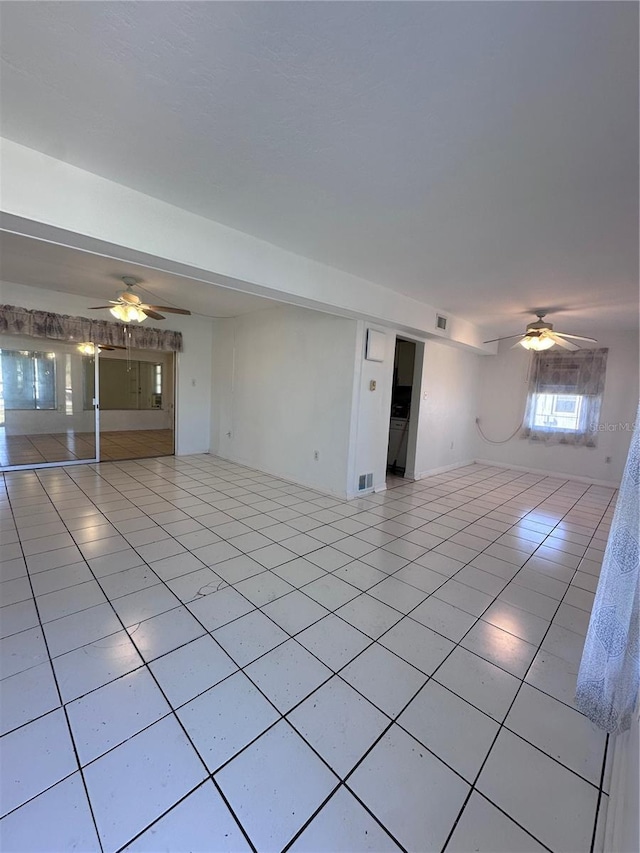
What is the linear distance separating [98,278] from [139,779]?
466 cm

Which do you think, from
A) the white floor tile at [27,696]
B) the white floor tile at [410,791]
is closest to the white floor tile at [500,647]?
the white floor tile at [410,791]

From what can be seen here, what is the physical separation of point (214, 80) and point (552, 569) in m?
3.73

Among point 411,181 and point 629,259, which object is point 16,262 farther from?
point 629,259

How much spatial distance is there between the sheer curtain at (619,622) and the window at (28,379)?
7.32 meters

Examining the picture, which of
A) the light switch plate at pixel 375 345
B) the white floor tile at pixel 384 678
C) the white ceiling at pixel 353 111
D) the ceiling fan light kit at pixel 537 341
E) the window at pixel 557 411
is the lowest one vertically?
the white floor tile at pixel 384 678

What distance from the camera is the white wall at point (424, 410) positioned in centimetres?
435

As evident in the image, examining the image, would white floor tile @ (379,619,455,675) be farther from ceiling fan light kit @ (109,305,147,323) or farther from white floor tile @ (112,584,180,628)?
ceiling fan light kit @ (109,305,147,323)

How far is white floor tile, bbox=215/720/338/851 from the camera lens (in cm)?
108

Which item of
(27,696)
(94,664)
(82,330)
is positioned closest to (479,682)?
(94,664)

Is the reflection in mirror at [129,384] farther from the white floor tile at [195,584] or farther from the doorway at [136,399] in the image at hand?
the white floor tile at [195,584]

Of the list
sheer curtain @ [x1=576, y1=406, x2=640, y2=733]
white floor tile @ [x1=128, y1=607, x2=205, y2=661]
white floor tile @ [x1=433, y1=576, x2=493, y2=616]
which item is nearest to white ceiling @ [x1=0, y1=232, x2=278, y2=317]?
white floor tile @ [x1=128, y1=607, x2=205, y2=661]

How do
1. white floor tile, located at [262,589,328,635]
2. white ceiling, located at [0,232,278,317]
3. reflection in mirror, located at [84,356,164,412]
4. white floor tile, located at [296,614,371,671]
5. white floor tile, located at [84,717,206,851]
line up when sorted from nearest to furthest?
1. white floor tile, located at [84,717,206,851]
2. white floor tile, located at [296,614,371,671]
3. white floor tile, located at [262,589,328,635]
4. white ceiling, located at [0,232,278,317]
5. reflection in mirror, located at [84,356,164,412]

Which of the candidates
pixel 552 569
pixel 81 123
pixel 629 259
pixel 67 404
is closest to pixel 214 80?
pixel 81 123

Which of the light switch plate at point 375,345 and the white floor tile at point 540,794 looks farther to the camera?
the light switch plate at point 375,345
